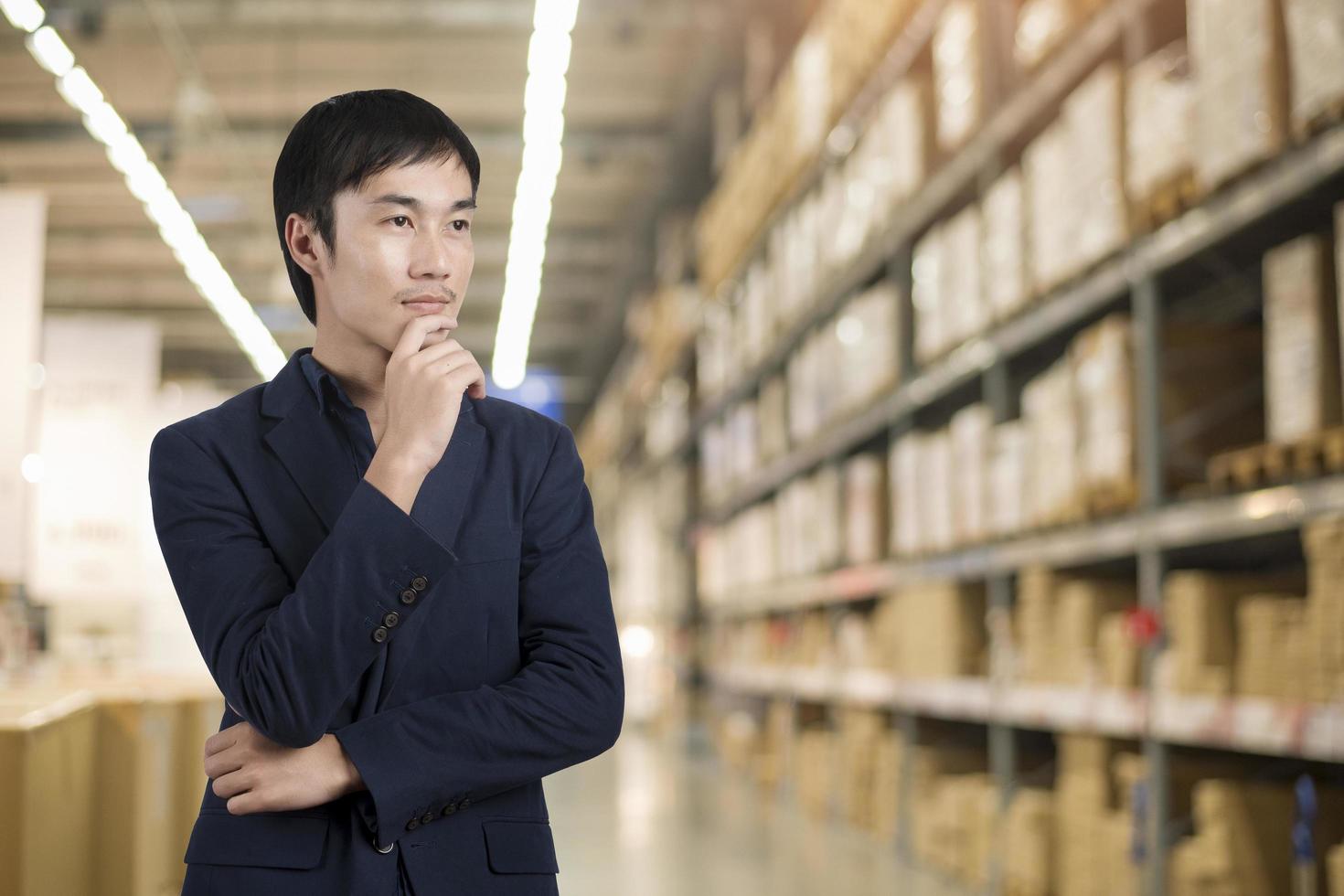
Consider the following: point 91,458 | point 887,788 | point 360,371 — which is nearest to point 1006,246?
point 887,788

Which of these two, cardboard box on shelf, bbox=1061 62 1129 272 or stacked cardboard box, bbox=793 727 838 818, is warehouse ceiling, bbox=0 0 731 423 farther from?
cardboard box on shelf, bbox=1061 62 1129 272

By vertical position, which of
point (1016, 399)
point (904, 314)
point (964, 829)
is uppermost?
point (904, 314)

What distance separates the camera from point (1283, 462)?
3238mm

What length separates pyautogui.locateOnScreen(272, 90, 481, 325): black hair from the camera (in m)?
1.31

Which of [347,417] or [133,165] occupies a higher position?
[133,165]

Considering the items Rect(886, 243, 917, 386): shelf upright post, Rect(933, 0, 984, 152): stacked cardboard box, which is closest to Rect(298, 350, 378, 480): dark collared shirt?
Rect(933, 0, 984, 152): stacked cardboard box

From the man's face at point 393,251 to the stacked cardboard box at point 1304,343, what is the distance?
242 cm

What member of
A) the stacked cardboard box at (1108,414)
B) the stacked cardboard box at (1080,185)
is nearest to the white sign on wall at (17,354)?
the stacked cardboard box at (1080,185)

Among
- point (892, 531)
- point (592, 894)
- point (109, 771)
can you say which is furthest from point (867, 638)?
point (109, 771)

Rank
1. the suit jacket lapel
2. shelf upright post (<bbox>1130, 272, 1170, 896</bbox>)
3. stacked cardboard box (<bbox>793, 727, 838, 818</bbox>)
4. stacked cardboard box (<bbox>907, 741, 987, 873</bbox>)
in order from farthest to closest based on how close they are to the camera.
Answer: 1. stacked cardboard box (<bbox>793, 727, 838, 818</bbox>)
2. stacked cardboard box (<bbox>907, 741, 987, 873</bbox>)
3. shelf upright post (<bbox>1130, 272, 1170, 896</bbox>)
4. the suit jacket lapel

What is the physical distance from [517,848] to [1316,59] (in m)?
2.56

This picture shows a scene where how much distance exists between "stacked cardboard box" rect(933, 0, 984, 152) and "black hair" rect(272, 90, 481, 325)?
417cm

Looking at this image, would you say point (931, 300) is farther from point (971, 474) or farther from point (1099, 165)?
point (1099, 165)

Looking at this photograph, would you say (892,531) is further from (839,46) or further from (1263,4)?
(1263,4)
